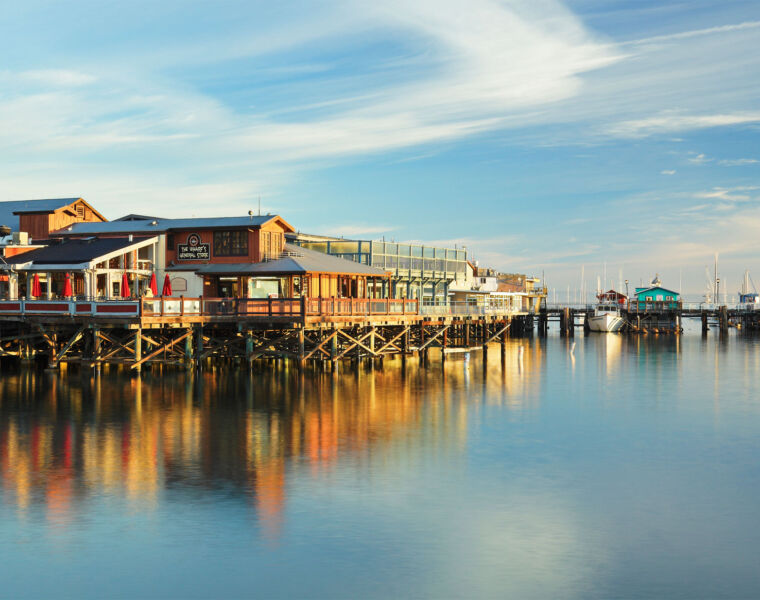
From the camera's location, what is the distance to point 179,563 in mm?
17781

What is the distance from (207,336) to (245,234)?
7.18 meters

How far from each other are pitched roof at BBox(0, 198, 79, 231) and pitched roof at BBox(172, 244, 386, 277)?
47.1ft

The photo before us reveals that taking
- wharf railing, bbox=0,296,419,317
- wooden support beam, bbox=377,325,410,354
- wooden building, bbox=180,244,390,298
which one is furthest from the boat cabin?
wharf railing, bbox=0,296,419,317

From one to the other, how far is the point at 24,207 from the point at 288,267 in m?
24.9

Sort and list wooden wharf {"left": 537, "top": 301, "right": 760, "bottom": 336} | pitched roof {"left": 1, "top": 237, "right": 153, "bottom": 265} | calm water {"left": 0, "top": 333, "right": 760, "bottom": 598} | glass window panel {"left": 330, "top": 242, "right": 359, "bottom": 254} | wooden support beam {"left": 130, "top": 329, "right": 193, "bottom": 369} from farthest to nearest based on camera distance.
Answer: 1. wooden wharf {"left": 537, "top": 301, "right": 760, "bottom": 336}
2. glass window panel {"left": 330, "top": 242, "right": 359, "bottom": 254}
3. pitched roof {"left": 1, "top": 237, "right": 153, "bottom": 265}
4. wooden support beam {"left": 130, "top": 329, "right": 193, "bottom": 369}
5. calm water {"left": 0, "top": 333, "right": 760, "bottom": 598}

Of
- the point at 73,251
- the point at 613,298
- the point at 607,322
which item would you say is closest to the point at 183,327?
the point at 73,251

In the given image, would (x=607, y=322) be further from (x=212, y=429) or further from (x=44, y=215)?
(x=212, y=429)

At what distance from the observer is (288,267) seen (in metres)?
51.6

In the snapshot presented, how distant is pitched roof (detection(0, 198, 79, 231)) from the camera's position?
6072 centimetres

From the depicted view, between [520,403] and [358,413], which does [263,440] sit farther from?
[520,403]

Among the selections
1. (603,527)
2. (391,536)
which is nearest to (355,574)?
(391,536)

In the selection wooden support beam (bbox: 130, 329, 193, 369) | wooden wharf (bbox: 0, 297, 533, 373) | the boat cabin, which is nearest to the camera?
wooden support beam (bbox: 130, 329, 193, 369)

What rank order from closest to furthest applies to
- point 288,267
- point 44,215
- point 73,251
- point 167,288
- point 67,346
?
point 67,346
point 167,288
point 288,267
point 73,251
point 44,215

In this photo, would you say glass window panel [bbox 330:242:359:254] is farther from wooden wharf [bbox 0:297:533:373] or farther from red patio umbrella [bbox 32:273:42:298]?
red patio umbrella [bbox 32:273:42:298]
